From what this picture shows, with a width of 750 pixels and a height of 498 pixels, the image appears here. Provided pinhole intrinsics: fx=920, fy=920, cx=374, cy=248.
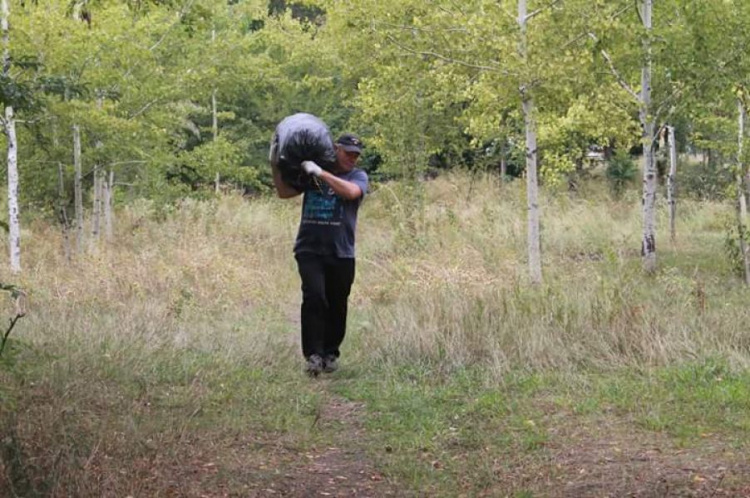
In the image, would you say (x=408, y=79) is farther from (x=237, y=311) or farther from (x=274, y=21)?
(x=274, y=21)

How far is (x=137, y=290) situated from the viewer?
10.7 metres

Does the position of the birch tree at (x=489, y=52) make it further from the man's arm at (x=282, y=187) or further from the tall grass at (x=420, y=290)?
the man's arm at (x=282, y=187)

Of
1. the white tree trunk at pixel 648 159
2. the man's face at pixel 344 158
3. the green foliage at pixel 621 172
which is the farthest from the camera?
the green foliage at pixel 621 172

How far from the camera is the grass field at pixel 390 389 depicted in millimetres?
4172

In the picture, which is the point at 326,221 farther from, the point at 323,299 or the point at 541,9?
the point at 541,9

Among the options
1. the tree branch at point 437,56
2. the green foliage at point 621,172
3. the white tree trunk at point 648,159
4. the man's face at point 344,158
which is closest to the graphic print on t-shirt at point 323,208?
the man's face at point 344,158

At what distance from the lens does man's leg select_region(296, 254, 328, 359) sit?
22.3ft

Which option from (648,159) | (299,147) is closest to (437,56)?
(648,159)

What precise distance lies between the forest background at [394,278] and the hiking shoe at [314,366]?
18cm

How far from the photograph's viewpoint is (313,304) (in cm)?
683

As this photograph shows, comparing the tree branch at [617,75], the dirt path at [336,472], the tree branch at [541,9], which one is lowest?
the dirt path at [336,472]

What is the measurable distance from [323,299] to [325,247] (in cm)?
40

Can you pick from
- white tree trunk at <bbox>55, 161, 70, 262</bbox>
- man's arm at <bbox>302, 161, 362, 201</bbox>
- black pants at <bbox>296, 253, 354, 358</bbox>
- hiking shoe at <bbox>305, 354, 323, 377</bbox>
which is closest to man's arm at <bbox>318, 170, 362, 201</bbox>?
man's arm at <bbox>302, 161, 362, 201</bbox>

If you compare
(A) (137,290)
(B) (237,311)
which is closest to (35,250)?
(A) (137,290)
